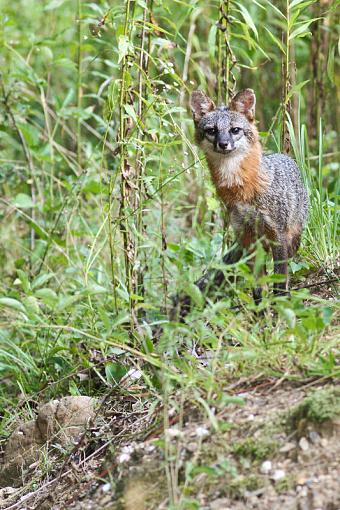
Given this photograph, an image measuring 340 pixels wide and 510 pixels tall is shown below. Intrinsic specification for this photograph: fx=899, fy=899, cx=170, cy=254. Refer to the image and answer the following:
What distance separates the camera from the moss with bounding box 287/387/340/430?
3.46m

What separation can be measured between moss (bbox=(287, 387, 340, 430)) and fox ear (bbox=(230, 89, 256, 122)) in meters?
2.10

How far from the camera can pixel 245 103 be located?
517cm

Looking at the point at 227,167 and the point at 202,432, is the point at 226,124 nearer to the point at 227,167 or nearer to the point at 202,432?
the point at 227,167

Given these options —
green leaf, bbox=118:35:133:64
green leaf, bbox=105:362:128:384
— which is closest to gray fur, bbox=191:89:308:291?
green leaf, bbox=118:35:133:64

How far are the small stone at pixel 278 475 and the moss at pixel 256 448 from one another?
0.29 ft

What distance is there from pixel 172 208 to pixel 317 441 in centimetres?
354

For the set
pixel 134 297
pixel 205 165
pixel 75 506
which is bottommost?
pixel 75 506

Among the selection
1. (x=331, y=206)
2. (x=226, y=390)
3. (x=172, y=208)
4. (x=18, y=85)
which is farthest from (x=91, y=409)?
(x=18, y=85)

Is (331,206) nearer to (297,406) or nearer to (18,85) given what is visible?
(297,406)

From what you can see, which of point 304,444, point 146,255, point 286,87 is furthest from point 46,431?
point 286,87

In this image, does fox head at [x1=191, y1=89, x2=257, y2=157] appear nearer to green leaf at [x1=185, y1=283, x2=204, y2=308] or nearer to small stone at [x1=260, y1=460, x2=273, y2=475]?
green leaf at [x1=185, y1=283, x2=204, y2=308]

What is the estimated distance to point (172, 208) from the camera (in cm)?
678

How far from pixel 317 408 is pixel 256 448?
28 cm

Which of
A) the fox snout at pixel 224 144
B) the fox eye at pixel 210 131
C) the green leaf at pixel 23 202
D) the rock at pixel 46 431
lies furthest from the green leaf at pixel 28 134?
the rock at pixel 46 431
